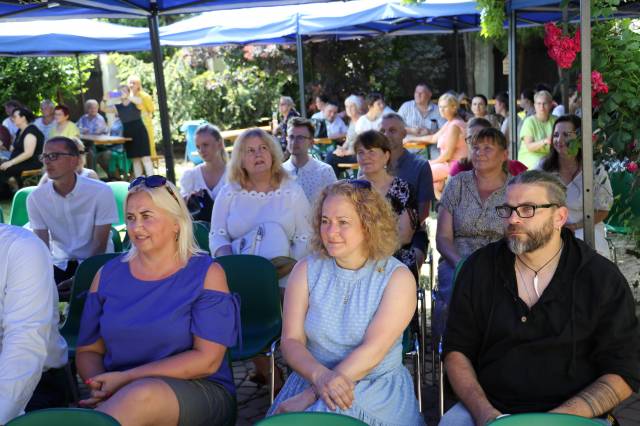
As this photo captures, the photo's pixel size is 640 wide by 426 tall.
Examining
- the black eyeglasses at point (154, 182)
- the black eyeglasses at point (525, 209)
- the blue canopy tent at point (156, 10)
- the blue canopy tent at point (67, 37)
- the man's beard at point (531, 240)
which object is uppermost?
the blue canopy tent at point (67, 37)

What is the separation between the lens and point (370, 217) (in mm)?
3061

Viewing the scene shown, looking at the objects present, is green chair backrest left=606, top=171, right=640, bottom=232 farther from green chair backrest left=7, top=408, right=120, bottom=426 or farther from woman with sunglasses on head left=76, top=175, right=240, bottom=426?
green chair backrest left=7, top=408, right=120, bottom=426

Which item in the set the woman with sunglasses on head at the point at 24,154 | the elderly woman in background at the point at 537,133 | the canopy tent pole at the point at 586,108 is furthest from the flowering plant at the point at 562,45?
the woman with sunglasses on head at the point at 24,154

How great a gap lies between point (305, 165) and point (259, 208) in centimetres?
156

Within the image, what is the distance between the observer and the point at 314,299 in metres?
3.07

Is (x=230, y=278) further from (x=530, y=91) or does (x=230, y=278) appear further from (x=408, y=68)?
(x=408, y=68)

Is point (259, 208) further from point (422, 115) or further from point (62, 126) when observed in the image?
point (62, 126)

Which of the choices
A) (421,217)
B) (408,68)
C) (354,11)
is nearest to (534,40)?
(408,68)

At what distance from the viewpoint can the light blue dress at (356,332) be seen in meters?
2.89

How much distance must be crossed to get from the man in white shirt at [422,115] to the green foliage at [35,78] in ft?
28.4

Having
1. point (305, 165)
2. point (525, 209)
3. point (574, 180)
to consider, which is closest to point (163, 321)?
point (525, 209)

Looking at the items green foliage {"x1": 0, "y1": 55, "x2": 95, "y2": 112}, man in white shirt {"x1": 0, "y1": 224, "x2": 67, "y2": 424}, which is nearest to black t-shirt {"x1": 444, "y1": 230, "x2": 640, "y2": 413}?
man in white shirt {"x1": 0, "y1": 224, "x2": 67, "y2": 424}

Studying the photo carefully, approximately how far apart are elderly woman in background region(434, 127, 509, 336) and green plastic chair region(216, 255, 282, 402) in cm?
99

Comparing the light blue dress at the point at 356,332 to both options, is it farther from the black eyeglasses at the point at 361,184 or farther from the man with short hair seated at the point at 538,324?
the black eyeglasses at the point at 361,184
